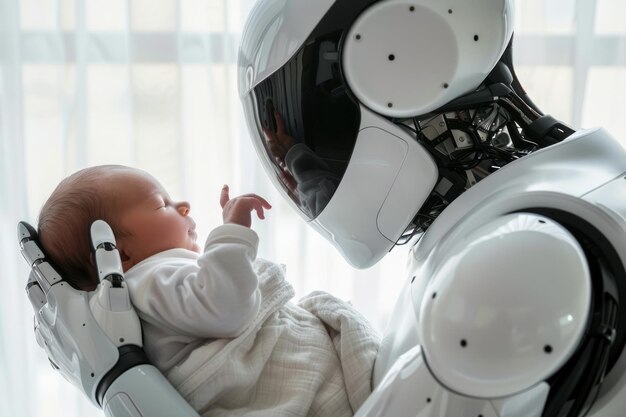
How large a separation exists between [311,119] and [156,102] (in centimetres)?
112

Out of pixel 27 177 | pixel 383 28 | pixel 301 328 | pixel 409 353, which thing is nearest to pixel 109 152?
pixel 27 177

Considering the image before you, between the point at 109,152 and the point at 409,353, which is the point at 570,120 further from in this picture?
the point at 409,353

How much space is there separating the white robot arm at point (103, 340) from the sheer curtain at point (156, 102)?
94 cm

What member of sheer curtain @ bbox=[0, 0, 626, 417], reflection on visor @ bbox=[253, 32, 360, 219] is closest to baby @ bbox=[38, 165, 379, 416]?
reflection on visor @ bbox=[253, 32, 360, 219]

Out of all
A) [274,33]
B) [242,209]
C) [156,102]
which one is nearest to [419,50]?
[274,33]

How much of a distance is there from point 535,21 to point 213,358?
147 cm

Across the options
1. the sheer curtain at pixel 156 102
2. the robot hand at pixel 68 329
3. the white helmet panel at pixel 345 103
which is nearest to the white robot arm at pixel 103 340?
the robot hand at pixel 68 329

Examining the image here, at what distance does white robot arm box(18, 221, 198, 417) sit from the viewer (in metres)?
0.85

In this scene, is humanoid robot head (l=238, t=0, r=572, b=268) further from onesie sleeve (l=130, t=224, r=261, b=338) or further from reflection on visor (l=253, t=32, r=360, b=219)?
onesie sleeve (l=130, t=224, r=261, b=338)

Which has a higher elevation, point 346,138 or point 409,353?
point 346,138

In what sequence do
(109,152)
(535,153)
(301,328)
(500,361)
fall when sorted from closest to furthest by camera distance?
(500,361), (535,153), (301,328), (109,152)

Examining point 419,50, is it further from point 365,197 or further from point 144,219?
point 144,219

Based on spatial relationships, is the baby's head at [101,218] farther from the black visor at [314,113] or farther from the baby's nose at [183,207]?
the black visor at [314,113]

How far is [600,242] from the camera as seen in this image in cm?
71
